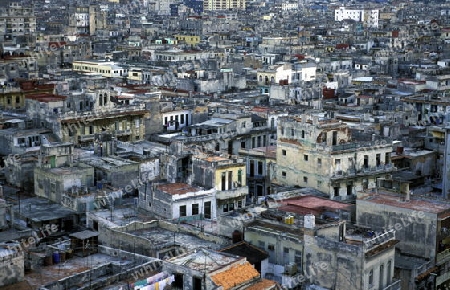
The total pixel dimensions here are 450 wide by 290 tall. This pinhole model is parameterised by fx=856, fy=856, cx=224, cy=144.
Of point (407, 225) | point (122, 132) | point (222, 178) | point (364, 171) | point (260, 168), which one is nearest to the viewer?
point (407, 225)

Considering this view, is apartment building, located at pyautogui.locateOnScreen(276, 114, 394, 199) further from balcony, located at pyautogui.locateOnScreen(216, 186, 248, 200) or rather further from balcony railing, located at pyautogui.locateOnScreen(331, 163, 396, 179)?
balcony, located at pyautogui.locateOnScreen(216, 186, 248, 200)

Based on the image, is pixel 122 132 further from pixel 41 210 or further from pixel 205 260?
pixel 205 260

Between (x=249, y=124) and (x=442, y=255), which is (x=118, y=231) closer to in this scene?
(x=442, y=255)

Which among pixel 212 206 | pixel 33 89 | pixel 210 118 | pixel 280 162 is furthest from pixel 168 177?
pixel 33 89

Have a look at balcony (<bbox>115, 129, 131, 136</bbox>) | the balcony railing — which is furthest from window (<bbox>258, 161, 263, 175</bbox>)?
balcony (<bbox>115, 129, 131, 136</bbox>)

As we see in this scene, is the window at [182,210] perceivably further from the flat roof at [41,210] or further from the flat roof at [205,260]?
the flat roof at [205,260]

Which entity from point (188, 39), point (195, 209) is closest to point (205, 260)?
point (195, 209)

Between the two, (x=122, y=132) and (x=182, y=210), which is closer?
(x=182, y=210)

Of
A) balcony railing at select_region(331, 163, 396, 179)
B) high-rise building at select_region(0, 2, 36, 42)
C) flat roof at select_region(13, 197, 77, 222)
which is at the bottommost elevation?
flat roof at select_region(13, 197, 77, 222)
